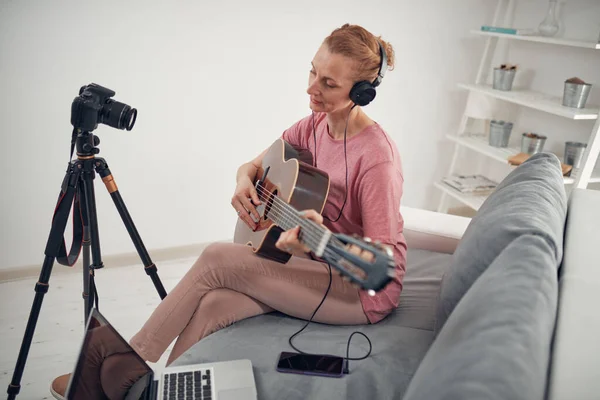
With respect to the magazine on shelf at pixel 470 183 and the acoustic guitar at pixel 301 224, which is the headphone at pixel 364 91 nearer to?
the acoustic guitar at pixel 301 224

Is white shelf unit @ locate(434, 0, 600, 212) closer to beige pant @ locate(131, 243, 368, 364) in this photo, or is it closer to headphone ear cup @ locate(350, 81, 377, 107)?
headphone ear cup @ locate(350, 81, 377, 107)

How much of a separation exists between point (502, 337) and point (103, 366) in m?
0.81

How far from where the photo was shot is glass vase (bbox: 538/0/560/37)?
2832 mm

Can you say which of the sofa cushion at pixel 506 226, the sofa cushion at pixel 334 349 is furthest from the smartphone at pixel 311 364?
the sofa cushion at pixel 506 226

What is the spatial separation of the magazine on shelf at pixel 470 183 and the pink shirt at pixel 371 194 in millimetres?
1687

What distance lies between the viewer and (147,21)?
240 centimetres

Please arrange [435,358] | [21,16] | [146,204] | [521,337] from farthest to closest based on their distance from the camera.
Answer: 1. [146,204]
2. [21,16]
3. [435,358]
4. [521,337]

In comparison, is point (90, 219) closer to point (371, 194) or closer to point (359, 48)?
point (371, 194)

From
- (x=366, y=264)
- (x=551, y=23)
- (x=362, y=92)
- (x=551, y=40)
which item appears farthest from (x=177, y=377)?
(x=551, y=23)

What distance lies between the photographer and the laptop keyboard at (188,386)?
1243 millimetres

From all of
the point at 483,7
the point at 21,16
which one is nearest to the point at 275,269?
the point at 21,16

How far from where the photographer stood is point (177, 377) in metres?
1.29

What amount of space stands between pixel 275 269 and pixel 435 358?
681 millimetres

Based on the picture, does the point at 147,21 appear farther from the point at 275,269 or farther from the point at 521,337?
the point at 521,337
